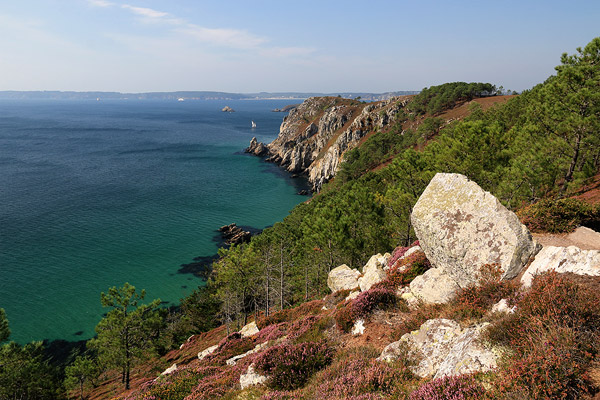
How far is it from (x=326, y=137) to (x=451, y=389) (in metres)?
140

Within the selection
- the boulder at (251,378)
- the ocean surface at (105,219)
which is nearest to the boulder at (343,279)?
the boulder at (251,378)

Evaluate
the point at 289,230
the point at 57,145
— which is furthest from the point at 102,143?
the point at 289,230

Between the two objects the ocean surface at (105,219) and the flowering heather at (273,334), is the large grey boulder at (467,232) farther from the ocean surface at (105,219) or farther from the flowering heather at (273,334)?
the ocean surface at (105,219)

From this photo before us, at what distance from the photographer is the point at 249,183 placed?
10819 cm

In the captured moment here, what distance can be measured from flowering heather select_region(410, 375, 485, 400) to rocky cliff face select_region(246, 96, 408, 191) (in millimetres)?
101483

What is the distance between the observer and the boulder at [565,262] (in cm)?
920

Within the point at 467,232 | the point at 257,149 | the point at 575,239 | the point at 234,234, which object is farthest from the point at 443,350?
the point at 257,149

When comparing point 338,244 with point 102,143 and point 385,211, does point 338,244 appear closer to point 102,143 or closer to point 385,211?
point 385,211

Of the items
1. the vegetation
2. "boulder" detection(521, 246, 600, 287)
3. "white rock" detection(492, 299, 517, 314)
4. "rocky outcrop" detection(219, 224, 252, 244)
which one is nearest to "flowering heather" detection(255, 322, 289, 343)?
the vegetation

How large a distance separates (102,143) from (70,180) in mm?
78798

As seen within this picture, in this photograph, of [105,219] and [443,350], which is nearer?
[443,350]

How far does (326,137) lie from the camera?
142000mm

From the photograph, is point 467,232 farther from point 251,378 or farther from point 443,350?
point 251,378

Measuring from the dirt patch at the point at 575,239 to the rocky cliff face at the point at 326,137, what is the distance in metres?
94.2
